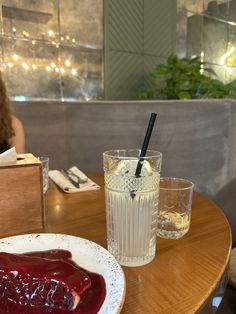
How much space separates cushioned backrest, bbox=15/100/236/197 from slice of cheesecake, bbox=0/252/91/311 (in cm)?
169

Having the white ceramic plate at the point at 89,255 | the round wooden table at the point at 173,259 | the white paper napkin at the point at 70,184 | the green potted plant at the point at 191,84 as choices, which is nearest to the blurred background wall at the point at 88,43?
the green potted plant at the point at 191,84

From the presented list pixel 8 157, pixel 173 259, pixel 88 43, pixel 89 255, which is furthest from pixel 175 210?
pixel 88 43

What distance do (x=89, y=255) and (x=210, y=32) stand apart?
599 cm

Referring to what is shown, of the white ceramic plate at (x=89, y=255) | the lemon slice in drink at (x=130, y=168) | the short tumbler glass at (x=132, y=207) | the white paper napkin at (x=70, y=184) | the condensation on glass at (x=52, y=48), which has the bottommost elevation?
the white paper napkin at (x=70, y=184)

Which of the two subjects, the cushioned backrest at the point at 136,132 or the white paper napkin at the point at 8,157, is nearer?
the white paper napkin at the point at 8,157

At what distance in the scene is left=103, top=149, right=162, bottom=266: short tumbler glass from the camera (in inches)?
23.3

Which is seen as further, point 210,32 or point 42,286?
point 210,32

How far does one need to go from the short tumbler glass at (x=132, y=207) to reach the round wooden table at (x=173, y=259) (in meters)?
0.03

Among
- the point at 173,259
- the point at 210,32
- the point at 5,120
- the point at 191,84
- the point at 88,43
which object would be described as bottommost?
the point at 173,259

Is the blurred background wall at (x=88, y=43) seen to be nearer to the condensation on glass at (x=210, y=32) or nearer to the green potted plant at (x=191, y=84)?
the condensation on glass at (x=210, y=32)

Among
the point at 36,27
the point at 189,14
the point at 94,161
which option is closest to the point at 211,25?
the point at 189,14

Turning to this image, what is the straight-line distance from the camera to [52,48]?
12.2ft

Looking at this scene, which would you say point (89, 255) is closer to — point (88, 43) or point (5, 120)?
point (5, 120)

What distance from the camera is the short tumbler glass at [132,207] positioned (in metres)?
0.59
